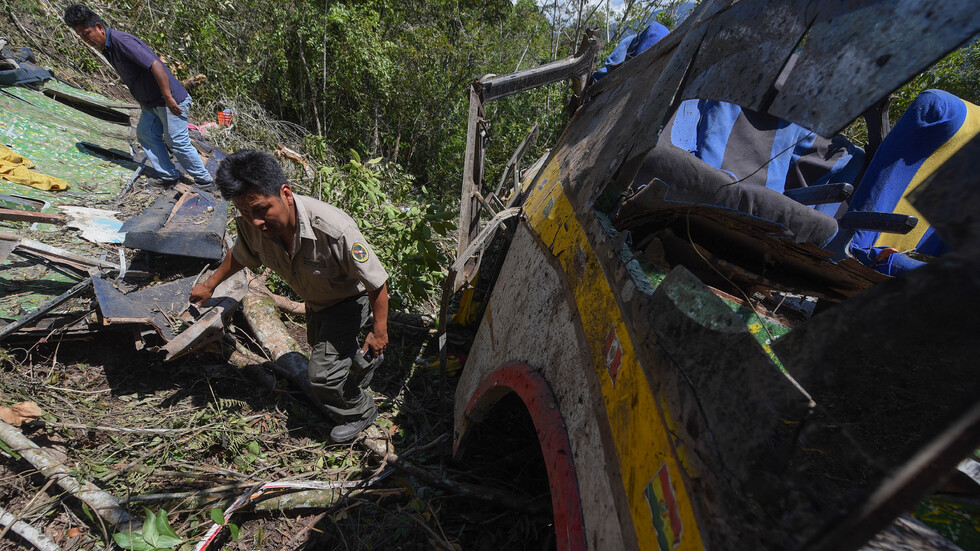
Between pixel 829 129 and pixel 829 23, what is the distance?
258 mm

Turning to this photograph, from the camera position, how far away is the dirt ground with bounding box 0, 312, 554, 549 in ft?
7.48

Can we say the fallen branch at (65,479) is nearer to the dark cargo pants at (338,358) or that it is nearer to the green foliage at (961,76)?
the dark cargo pants at (338,358)

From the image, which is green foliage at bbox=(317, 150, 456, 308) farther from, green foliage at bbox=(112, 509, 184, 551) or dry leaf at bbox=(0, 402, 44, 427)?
dry leaf at bbox=(0, 402, 44, 427)

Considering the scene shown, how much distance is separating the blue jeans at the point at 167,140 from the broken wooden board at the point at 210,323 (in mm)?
2289

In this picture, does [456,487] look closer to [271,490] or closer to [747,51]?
[271,490]

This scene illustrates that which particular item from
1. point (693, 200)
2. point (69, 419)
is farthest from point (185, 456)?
point (693, 200)

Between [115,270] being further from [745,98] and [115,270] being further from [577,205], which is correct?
[745,98]

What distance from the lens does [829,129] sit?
0.76 metres

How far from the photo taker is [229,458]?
2.72 metres

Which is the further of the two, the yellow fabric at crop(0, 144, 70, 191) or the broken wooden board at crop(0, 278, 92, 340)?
the yellow fabric at crop(0, 144, 70, 191)

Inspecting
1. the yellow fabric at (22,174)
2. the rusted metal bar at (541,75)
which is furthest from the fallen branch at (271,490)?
the yellow fabric at (22,174)

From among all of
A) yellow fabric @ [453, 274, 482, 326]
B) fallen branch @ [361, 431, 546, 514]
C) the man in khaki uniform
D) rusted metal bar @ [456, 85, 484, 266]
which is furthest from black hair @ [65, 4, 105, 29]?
fallen branch @ [361, 431, 546, 514]

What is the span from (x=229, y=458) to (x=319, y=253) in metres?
1.51

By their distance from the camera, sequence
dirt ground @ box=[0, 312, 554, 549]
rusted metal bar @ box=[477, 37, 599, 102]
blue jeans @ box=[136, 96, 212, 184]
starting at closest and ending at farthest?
dirt ground @ box=[0, 312, 554, 549], rusted metal bar @ box=[477, 37, 599, 102], blue jeans @ box=[136, 96, 212, 184]
